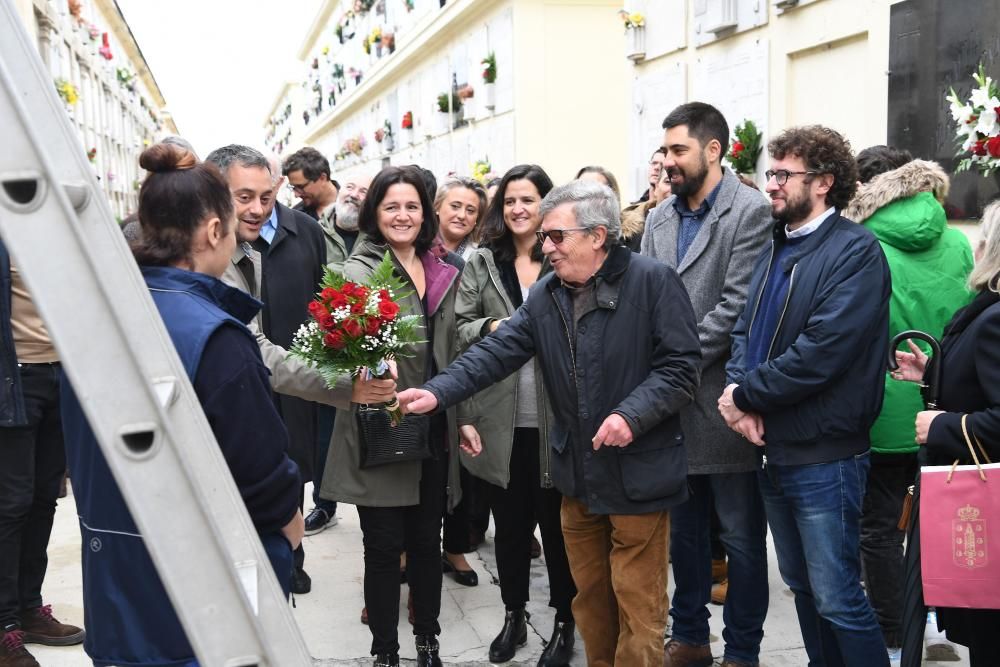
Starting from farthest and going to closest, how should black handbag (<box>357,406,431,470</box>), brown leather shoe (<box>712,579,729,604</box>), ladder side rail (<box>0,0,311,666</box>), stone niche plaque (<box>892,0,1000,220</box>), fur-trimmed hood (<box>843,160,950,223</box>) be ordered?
stone niche plaque (<box>892,0,1000,220</box>)
brown leather shoe (<box>712,579,729,604</box>)
fur-trimmed hood (<box>843,160,950,223</box>)
black handbag (<box>357,406,431,470</box>)
ladder side rail (<box>0,0,311,666</box>)

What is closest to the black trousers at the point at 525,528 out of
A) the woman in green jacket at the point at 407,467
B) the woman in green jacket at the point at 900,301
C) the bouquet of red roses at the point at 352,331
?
the woman in green jacket at the point at 407,467

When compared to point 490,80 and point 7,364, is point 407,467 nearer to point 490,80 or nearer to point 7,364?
point 7,364

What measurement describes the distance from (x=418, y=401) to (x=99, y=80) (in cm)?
3026

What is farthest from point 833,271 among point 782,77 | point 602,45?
point 602,45

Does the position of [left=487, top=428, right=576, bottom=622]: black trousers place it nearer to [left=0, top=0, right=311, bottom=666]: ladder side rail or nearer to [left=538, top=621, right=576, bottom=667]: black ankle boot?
[left=538, top=621, right=576, bottom=667]: black ankle boot

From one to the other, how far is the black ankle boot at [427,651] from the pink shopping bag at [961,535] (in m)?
2.11

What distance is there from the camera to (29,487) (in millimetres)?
4305

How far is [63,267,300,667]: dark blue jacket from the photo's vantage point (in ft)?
7.29

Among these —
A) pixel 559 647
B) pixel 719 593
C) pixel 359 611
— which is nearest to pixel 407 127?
pixel 359 611

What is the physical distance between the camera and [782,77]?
862cm

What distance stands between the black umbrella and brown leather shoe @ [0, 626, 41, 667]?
3695 millimetres

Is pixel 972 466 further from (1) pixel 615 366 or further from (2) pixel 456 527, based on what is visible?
(2) pixel 456 527

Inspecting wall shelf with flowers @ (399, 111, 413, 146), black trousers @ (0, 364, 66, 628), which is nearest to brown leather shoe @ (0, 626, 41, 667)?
black trousers @ (0, 364, 66, 628)

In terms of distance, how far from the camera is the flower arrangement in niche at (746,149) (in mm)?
8859
